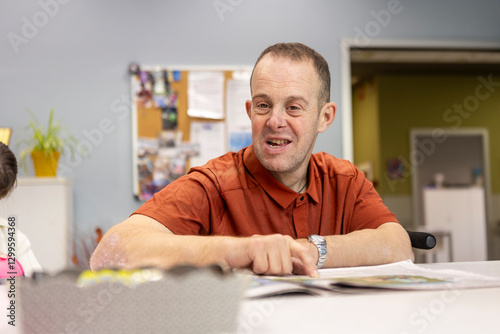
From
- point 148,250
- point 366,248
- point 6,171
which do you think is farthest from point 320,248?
point 6,171

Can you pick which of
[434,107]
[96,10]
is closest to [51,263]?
[96,10]

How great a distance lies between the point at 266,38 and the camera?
3164 mm

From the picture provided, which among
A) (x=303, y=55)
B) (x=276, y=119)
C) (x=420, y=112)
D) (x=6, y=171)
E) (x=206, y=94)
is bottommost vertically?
(x=6, y=171)

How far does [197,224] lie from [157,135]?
1695 millimetres

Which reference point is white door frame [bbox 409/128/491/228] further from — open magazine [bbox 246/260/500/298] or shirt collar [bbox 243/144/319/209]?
open magazine [bbox 246/260/500/298]

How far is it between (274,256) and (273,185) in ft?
1.73

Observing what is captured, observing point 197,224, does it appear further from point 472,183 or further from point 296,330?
point 472,183

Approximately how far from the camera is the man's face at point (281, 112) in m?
1.41

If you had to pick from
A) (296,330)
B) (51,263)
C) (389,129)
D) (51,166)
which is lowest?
(51,263)

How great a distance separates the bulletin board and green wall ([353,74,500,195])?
436 centimetres

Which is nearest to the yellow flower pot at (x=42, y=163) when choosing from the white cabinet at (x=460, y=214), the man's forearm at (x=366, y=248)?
the man's forearm at (x=366, y=248)

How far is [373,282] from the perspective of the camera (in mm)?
820

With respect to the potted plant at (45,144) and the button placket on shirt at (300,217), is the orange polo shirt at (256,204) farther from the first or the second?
the potted plant at (45,144)

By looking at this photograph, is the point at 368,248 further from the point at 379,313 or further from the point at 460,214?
the point at 460,214
